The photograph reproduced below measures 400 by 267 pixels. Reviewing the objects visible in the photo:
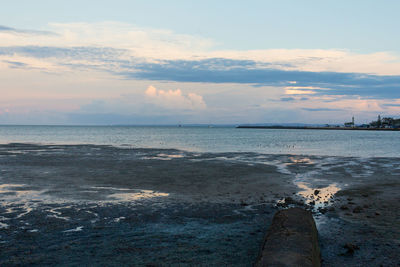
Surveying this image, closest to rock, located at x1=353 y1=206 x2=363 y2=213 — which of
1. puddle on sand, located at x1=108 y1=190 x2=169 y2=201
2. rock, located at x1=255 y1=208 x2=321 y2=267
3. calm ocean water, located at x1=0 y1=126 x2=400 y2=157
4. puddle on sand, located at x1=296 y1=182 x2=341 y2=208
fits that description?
puddle on sand, located at x1=296 y1=182 x2=341 y2=208

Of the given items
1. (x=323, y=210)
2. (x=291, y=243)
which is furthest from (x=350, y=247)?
(x=323, y=210)

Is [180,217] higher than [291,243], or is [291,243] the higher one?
[291,243]

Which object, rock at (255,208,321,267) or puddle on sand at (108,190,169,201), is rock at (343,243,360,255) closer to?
rock at (255,208,321,267)

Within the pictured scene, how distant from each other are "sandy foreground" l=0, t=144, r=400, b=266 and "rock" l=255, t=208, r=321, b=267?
0.65m

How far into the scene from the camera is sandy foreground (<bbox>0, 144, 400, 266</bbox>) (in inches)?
373

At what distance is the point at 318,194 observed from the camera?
1836 centimetres

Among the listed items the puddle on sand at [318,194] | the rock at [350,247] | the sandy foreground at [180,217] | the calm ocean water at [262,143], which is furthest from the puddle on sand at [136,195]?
the calm ocean water at [262,143]

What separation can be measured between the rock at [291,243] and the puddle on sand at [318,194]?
489 cm

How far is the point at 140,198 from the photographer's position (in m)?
17.0

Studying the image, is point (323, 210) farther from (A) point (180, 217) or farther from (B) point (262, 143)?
(B) point (262, 143)

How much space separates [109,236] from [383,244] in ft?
29.0

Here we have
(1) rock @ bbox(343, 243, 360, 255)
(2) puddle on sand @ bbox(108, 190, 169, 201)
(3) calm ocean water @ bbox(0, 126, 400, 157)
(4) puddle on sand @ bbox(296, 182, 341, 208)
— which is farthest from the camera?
(3) calm ocean water @ bbox(0, 126, 400, 157)

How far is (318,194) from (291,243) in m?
9.93

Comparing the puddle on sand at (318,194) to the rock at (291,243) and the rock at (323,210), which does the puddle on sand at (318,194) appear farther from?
the rock at (291,243)
